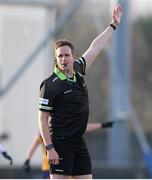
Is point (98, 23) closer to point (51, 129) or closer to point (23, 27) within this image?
point (23, 27)

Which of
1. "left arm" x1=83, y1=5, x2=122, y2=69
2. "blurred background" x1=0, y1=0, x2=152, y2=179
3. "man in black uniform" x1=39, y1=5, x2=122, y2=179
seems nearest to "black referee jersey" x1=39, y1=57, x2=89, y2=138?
"man in black uniform" x1=39, y1=5, x2=122, y2=179

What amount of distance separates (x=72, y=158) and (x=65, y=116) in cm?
39

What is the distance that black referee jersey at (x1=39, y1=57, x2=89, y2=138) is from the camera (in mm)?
7871

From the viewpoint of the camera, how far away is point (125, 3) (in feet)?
67.2

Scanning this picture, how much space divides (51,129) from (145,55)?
39042 mm

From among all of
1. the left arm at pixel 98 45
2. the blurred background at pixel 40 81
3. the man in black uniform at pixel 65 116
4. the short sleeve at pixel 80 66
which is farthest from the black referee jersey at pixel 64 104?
Result: the blurred background at pixel 40 81

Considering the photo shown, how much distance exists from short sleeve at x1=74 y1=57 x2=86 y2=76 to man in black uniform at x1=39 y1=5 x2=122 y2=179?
113mm

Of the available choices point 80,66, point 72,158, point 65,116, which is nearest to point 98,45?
point 80,66

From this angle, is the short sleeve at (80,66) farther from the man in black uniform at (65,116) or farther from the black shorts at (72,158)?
the black shorts at (72,158)

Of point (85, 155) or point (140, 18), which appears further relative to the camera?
point (140, 18)

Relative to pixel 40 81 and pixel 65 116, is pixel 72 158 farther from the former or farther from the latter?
pixel 40 81

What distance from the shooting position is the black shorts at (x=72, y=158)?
313 inches

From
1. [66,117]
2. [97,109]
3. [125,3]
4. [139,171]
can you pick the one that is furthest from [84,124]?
[97,109]

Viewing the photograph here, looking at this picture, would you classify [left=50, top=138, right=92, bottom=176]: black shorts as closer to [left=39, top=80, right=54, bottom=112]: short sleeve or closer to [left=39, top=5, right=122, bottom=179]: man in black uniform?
[left=39, top=5, right=122, bottom=179]: man in black uniform
